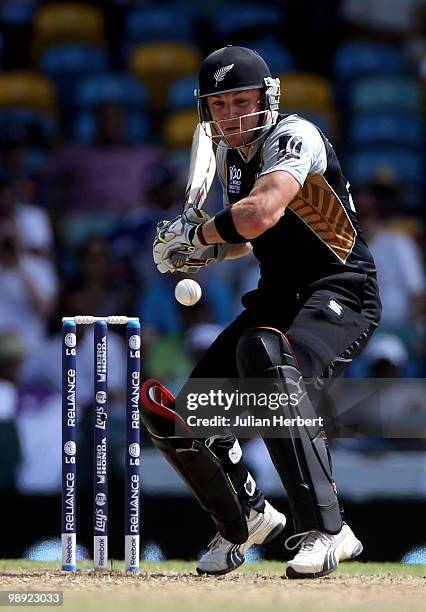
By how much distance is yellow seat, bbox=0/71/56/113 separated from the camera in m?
9.79

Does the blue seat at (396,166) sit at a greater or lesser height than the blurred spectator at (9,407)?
greater

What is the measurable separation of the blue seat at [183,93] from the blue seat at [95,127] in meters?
0.26

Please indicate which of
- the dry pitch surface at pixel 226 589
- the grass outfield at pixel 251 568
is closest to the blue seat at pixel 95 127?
the grass outfield at pixel 251 568

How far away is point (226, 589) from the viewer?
3955mm

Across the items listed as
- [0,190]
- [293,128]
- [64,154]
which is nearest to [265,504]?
[293,128]

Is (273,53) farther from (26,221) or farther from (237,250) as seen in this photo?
(237,250)

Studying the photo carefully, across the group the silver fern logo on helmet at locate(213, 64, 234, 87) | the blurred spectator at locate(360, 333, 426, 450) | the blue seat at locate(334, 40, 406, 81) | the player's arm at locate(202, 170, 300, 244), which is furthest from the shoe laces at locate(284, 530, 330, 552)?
the blue seat at locate(334, 40, 406, 81)

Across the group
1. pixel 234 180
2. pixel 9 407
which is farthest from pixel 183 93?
pixel 234 180

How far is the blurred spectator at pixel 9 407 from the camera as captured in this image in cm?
648

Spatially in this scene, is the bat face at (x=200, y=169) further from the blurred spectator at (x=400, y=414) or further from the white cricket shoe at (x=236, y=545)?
the blurred spectator at (x=400, y=414)

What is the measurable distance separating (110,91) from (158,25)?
1.48 meters

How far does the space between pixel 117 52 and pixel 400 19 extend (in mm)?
2358

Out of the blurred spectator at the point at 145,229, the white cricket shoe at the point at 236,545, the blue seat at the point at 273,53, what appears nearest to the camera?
the white cricket shoe at the point at 236,545

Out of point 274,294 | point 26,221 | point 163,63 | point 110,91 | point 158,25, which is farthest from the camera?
point 158,25
